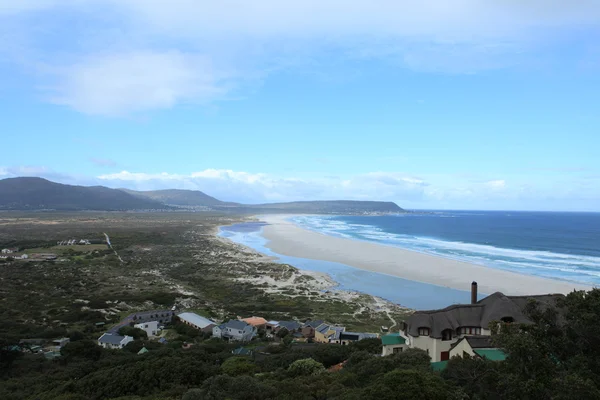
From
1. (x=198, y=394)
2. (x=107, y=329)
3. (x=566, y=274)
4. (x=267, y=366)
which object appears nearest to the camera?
(x=198, y=394)

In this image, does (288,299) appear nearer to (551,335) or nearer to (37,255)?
(551,335)

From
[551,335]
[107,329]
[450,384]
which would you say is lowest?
[107,329]

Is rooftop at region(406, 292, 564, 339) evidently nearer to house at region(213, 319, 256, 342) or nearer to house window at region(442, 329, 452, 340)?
house window at region(442, 329, 452, 340)

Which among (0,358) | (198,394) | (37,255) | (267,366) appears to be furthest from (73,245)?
(198,394)

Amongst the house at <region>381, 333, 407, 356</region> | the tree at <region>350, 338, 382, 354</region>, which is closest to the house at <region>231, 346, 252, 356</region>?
the tree at <region>350, 338, 382, 354</region>

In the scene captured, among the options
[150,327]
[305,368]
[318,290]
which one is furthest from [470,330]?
[318,290]
